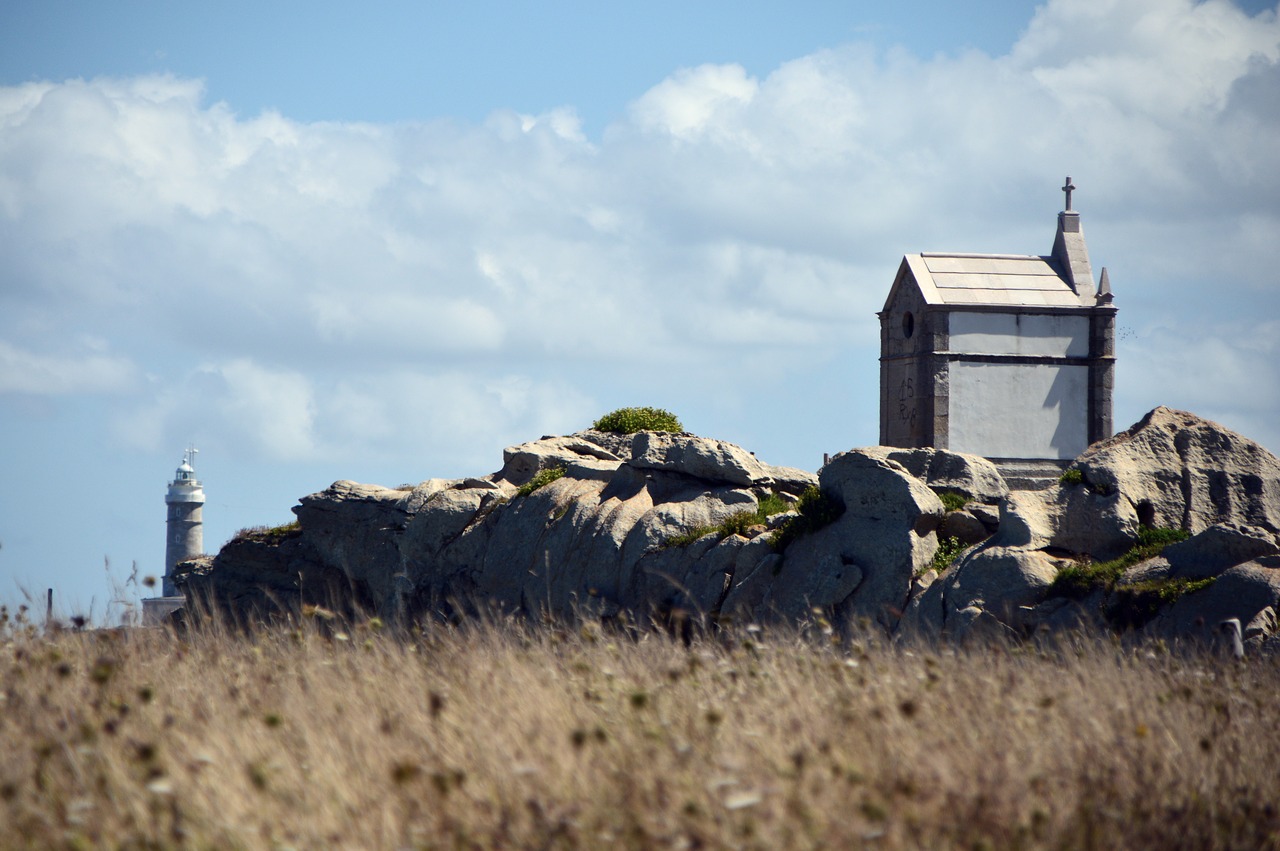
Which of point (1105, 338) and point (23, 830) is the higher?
point (1105, 338)

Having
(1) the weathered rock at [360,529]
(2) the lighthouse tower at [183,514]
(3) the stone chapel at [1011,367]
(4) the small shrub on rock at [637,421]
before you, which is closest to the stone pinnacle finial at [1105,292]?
(3) the stone chapel at [1011,367]

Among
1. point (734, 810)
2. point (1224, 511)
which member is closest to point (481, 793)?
point (734, 810)

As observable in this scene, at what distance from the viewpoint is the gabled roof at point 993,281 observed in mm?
32875

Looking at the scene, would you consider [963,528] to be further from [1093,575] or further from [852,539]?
[1093,575]

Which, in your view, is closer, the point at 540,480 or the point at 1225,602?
the point at 1225,602

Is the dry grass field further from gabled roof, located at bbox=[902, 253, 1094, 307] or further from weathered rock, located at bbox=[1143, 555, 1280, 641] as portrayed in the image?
gabled roof, located at bbox=[902, 253, 1094, 307]

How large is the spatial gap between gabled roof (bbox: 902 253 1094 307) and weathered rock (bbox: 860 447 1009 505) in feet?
44.0

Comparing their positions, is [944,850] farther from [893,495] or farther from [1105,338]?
[1105,338]

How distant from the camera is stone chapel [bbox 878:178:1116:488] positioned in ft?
106

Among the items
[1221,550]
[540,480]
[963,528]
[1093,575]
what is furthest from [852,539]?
[540,480]

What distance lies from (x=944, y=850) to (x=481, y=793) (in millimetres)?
2072

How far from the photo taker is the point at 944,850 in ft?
17.2

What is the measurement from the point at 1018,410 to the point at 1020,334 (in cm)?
198

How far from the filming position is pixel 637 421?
26.5 m
